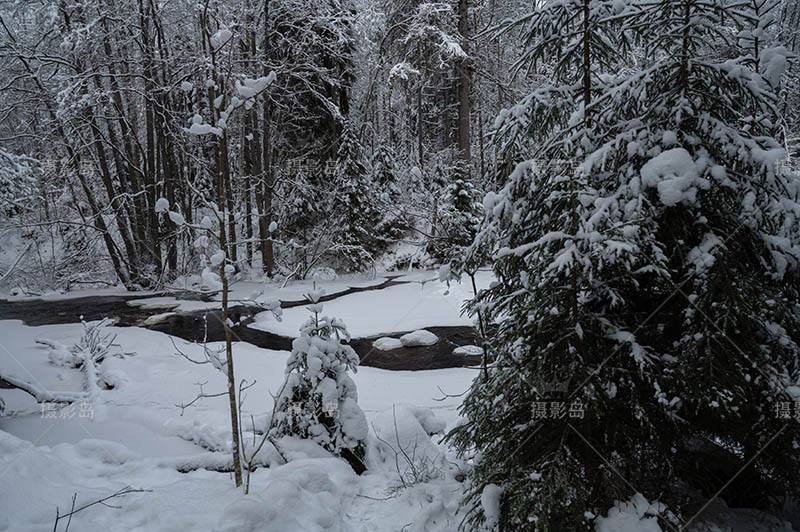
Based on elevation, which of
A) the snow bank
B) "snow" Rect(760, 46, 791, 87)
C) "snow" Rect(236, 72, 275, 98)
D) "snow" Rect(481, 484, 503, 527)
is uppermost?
"snow" Rect(236, 72, 275, 98)

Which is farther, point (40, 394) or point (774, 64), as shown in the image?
point (40, 394)

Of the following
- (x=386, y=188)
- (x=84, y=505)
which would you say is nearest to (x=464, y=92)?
(x=386, y=188)

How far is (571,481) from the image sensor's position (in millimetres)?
1973

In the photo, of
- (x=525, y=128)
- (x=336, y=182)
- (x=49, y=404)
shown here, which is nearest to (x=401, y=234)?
(x=336, y=182)

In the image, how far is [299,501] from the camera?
9.18 ft

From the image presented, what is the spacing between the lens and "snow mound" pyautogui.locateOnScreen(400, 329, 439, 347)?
27.3 ft

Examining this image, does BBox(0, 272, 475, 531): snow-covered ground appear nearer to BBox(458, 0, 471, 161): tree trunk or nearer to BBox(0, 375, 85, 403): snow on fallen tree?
BBox(0, 375, 85, 403): snow on fallen tree

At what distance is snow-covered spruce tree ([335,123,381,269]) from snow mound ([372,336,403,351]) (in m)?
6.90

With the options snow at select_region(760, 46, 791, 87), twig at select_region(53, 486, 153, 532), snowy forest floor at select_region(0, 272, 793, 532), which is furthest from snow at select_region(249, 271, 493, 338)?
snow at select_region(760, 46, 791, 87)

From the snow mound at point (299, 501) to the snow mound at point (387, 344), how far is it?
180 inches

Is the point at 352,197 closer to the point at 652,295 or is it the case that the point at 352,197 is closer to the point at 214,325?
the point at 214,325

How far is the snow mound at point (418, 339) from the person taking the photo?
833cm

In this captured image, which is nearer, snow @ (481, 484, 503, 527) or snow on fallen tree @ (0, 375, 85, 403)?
snow @ (481, 484, 503, 527)

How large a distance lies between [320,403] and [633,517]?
2.71 meters
